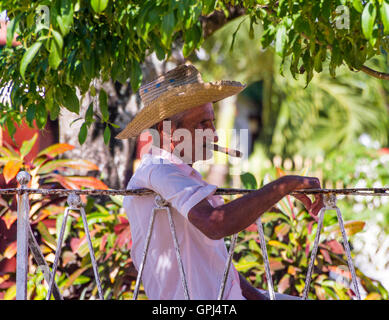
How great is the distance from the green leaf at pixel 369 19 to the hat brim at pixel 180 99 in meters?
0.86

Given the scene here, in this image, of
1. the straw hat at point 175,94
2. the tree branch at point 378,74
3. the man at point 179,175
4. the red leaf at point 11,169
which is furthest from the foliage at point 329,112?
the man at point 179,175

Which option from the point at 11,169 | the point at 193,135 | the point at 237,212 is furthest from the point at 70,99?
the point at 11,169

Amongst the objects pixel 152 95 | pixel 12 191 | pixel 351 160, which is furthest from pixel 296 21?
pixel 351 160

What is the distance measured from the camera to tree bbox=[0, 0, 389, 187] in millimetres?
1745

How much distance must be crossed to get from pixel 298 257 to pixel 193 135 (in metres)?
1.77

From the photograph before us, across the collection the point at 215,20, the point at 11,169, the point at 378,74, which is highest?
the point at 215,20

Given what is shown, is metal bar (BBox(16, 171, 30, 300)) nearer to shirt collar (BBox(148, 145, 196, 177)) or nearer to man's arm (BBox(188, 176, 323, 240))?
shirt collar (BBox(148, 145, 196, 177))

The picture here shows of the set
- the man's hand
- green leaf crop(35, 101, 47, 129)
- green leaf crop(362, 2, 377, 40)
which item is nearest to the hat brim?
green leaf crop(35, 101, 47, 129)

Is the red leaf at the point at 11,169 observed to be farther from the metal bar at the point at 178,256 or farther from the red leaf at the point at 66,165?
the metal bar at the point at 178,256

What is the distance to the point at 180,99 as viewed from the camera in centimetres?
244

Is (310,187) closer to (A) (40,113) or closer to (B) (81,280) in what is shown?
(A) (40,113)

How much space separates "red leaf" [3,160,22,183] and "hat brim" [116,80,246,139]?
4.75 ft

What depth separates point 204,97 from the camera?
2.49 metres

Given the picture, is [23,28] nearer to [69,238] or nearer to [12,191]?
[12,191]
